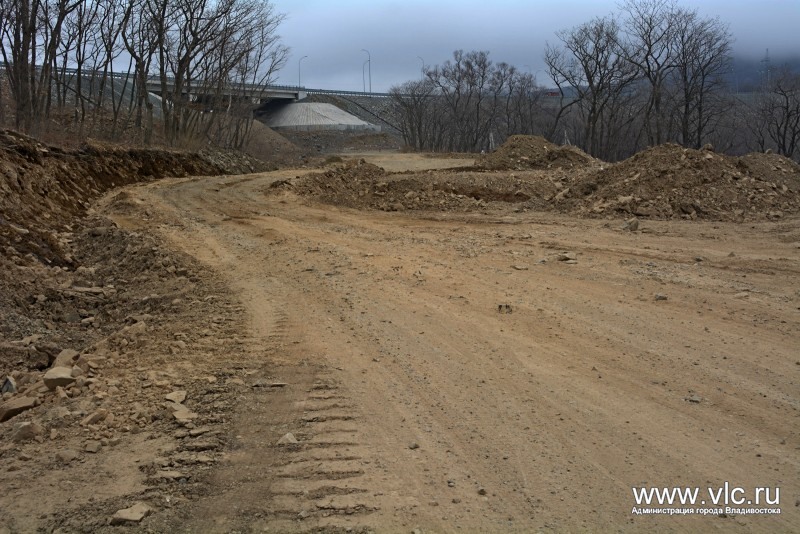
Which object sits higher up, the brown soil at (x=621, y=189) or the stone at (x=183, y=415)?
the brown soil at (x=621, y=189)

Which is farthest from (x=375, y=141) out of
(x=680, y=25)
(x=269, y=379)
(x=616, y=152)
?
(x=269, y=379)

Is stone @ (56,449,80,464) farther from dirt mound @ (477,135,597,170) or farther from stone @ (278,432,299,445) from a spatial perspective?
dirt mound @ (477,135,597,170)

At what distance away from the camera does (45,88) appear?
29156 millimetres

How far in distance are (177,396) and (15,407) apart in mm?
1281

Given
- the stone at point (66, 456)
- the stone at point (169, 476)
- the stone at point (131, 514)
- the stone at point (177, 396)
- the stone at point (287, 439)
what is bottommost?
the stone at point (66, 456)

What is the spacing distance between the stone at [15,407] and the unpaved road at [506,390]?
1.74 m

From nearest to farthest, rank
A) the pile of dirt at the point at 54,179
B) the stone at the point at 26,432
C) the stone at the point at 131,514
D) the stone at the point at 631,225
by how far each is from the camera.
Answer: the stone at the point at 131,514
the stone at the point at 26,432
the pile of dirt at the point at 54,179
the stone at the point at 631,225

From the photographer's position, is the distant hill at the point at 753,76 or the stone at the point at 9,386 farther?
the distant hill at the point at 753,76

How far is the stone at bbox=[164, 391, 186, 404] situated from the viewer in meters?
5.19

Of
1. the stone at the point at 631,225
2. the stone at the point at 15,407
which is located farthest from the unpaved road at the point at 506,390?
the stone at the point at 631,225

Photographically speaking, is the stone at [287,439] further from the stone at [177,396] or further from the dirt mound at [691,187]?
the dirt mound at [691,187]

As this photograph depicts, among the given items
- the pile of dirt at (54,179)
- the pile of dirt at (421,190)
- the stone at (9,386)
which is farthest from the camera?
the pile of dirt at (421,190)

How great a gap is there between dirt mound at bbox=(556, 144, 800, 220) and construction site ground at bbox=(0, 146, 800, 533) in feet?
11.1

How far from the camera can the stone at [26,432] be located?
4738 millimetres
